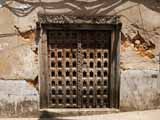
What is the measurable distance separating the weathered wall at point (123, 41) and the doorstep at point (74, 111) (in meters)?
0.32

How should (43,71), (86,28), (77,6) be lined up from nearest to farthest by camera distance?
(77,6) < (86,28) < (43,71)

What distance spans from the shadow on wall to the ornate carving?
9 centimetres

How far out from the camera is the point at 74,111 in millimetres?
6754

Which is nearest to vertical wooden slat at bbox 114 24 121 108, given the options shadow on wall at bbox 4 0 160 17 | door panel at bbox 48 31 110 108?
door panel at bbox 48 31 110 108

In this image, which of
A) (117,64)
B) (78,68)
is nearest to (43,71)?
(78,68)

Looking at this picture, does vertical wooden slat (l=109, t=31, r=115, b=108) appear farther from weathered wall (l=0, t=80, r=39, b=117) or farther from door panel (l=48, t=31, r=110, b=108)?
weathered wall (l=0, t=80, r=39, b=117)

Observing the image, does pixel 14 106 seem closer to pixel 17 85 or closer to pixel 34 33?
pixel 17 85

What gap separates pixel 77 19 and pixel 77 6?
0.22 m

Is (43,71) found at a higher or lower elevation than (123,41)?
lower

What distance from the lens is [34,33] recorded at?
6512 mm

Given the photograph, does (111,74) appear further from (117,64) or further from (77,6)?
(77,6)

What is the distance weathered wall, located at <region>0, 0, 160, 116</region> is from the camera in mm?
6438

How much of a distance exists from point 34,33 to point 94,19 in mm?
1075

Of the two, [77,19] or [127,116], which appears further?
[127,116]
